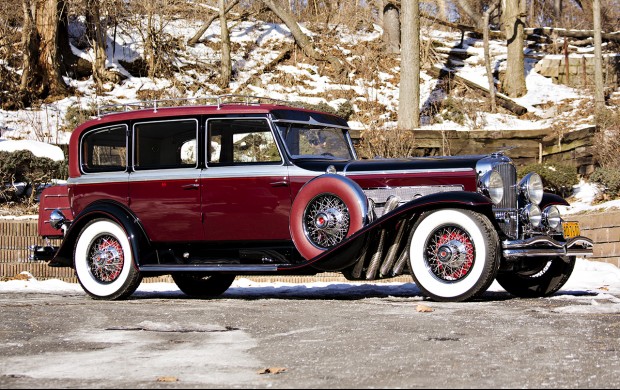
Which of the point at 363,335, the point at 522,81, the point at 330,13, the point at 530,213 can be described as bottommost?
the point at 363,335

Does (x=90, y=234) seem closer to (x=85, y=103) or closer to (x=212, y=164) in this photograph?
(x=212, y=164)

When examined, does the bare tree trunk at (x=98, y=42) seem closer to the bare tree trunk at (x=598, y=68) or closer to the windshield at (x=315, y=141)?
the bare tree trunk at (x=598, y=68)

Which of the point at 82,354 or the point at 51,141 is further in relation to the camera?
the point at 51,141

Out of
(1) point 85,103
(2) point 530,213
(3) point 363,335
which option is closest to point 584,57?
(1) point 85,103

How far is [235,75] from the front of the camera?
2786cm

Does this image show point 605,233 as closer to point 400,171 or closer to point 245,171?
point 400,171

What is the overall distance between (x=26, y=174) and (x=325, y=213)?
9123 mm

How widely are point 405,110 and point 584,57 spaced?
913 centimetres

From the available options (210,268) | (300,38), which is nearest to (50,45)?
(300,38)

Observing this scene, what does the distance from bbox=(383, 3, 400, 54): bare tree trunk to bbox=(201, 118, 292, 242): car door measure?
68.2ft

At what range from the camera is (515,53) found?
88.1ft

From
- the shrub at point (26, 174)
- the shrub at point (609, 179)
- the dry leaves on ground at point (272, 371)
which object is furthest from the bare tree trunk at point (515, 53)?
the dry leaves on ground at point (272, 371)

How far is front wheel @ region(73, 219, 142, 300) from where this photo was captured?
9.55 m

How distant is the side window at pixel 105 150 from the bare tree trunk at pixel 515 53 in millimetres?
18294
